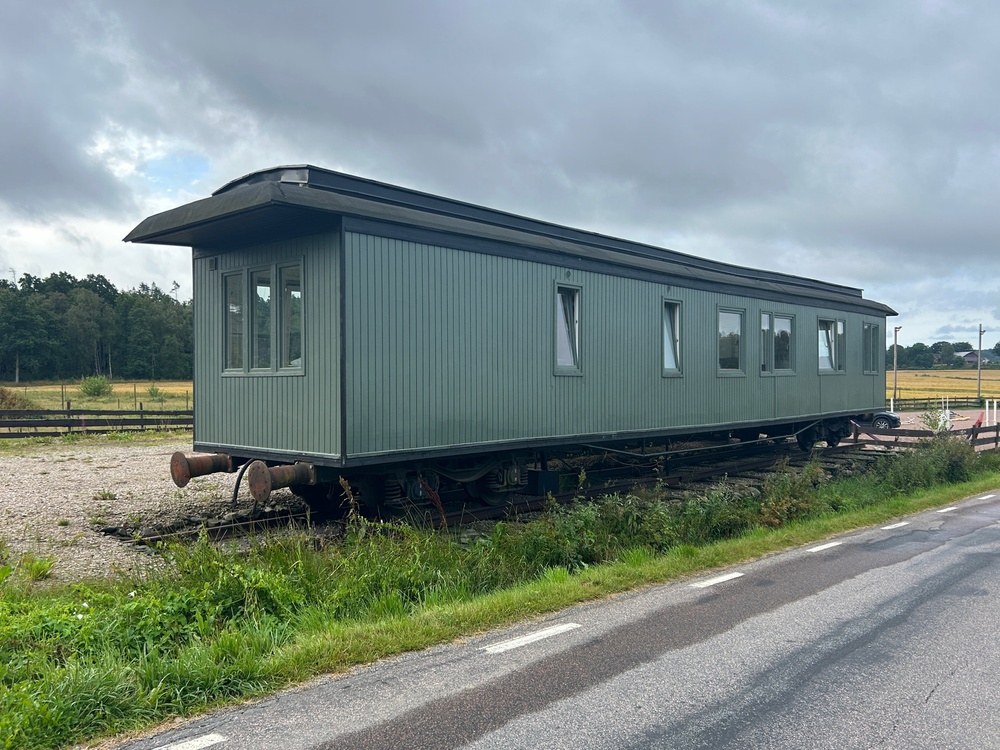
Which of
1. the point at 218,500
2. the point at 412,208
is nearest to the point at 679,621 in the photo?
the point at 412,208

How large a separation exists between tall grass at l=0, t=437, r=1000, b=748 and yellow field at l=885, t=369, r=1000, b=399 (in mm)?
48288

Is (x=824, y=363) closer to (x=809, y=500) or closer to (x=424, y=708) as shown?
(x=809, y=500)

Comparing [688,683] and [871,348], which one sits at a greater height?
[871,348]

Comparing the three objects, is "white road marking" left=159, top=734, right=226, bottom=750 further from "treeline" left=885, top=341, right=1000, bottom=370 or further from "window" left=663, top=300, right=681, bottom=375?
"treeline" left=885, top=341, right=1000, bottom=370

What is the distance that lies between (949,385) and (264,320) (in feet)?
254

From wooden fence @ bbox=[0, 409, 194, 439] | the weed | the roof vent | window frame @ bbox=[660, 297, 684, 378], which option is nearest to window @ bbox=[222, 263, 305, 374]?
the roof vent

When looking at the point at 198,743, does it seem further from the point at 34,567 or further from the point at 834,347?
the point at 834,347

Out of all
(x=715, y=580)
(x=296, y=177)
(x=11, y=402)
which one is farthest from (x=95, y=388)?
(x=715, y=580)

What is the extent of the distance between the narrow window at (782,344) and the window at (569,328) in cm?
556

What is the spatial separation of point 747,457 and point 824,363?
2407mm

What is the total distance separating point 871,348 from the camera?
1747 centimetres

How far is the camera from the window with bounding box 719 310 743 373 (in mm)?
12820

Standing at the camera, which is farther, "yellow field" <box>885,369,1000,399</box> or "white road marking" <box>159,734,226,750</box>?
"yellow field" <box>885,369,1000,399</box>

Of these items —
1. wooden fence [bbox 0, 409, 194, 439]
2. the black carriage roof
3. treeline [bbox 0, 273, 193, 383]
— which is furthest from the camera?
treeline [bbox 0, 273, 193, 383]
